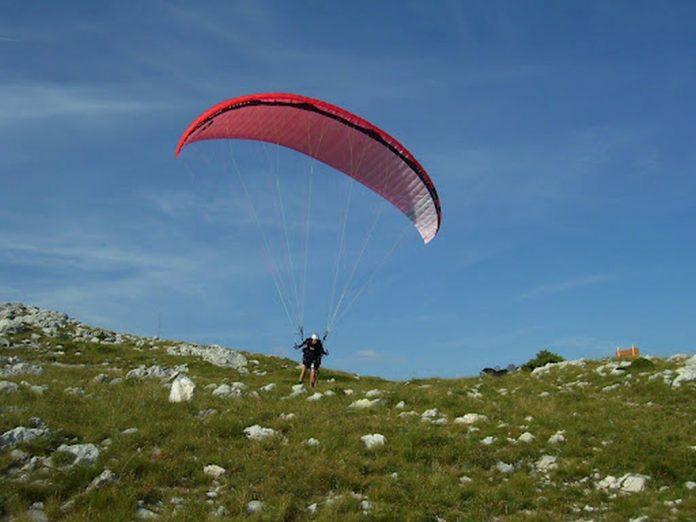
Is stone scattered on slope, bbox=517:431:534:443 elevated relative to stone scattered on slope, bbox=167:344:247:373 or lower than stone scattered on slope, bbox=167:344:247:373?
lower

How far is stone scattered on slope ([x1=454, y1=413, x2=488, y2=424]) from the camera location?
14266 mm

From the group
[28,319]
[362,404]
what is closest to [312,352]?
[362,404]

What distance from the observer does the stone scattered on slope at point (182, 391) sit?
48.7 ft

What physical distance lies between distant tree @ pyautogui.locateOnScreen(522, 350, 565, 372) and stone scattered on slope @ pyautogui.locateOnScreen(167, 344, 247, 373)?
1317cm

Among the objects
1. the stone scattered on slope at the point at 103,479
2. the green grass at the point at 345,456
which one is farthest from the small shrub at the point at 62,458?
the stone scattered on slope at the point at 103,479

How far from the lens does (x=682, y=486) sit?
10.9 metres

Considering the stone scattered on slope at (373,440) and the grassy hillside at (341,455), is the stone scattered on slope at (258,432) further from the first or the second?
the stone scattered on slope at (373,440)

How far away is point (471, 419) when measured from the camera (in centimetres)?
1440

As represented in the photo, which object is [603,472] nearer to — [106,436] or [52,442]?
[106,436]

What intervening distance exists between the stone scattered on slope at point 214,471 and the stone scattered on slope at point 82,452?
1888mm

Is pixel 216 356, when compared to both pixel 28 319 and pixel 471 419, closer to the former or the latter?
pixel 28 319

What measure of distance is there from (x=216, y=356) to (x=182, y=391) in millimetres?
14417

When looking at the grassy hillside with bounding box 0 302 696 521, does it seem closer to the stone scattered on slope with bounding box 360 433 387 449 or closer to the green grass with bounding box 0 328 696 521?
the green grass with bounding box 0 328 696 521

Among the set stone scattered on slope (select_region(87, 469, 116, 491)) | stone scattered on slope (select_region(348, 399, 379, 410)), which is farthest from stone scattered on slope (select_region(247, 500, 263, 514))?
stone scattered on slope (select_region(348, 399, 379, 410))
